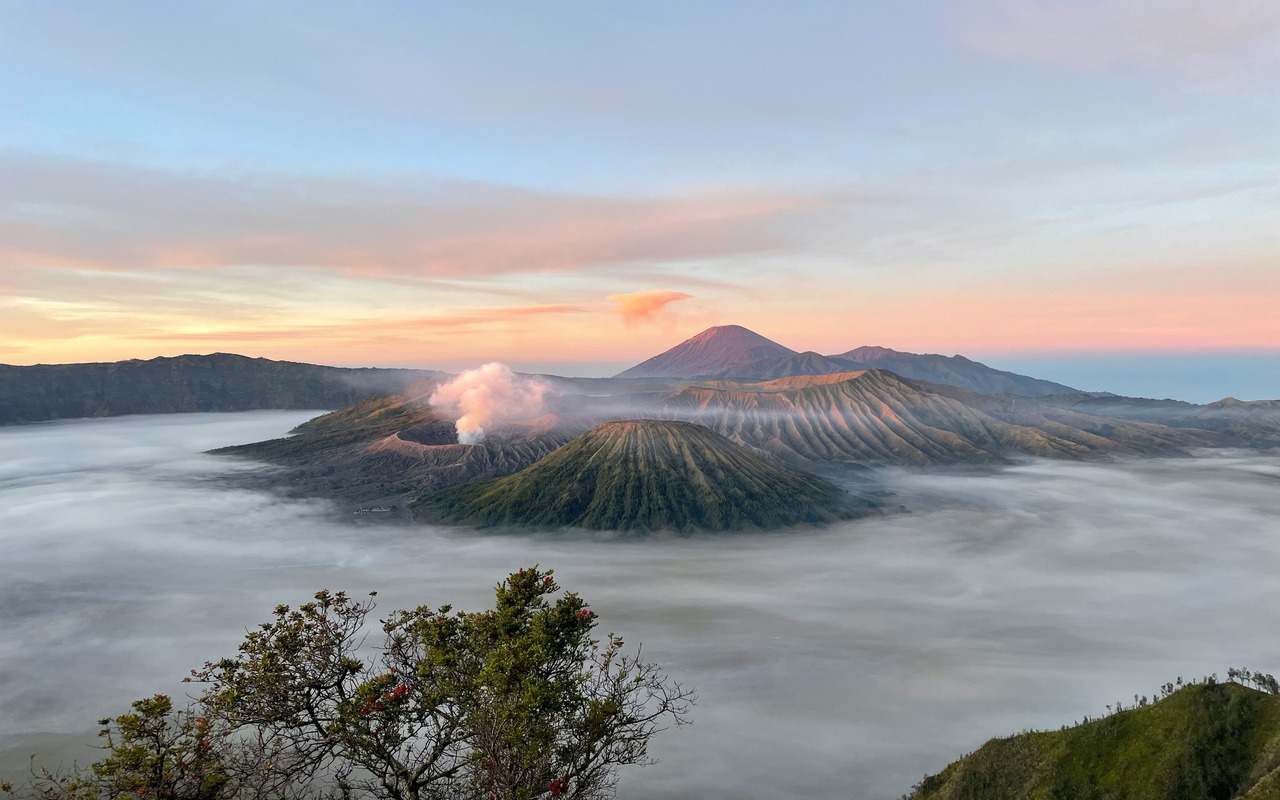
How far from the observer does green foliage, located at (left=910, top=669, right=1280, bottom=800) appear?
102ft

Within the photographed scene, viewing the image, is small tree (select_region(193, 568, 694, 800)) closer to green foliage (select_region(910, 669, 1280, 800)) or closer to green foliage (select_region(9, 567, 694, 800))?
green foliage (select_region(9, 567, 694, 800))

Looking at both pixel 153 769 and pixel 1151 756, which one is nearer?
pixel 153 769

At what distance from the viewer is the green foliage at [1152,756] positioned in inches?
1227

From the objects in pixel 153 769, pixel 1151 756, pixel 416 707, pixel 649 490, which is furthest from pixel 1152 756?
pixel 649 490

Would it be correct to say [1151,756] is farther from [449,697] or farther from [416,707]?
[416,707]

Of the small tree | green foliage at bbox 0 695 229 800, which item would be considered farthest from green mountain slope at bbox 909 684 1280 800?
green foliage at bbox 0 695 229 800

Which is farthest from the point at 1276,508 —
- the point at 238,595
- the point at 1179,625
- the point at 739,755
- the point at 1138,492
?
the point at 238,595

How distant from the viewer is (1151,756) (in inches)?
1305

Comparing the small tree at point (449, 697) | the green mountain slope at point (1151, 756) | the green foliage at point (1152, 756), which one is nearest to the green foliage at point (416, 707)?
the small tree at point (449, 697)

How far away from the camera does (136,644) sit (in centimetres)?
8025

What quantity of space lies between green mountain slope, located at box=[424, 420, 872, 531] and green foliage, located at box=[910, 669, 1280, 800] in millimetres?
102877

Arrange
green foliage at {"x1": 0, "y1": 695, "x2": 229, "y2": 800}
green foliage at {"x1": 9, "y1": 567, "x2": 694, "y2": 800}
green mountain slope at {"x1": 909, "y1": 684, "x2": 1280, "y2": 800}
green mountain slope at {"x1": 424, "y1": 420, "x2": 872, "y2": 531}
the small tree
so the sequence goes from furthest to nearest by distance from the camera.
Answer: green mountain slope at {"x1": 424, "y1": 420, "x2": 872, "y2": 531}
green mountain slope at {"x1": 909, "y1": 684, "x2": 1280, "y2": 800}
the small tree
green foliage at {"x1": 9, "y1": 567, "x2": 694, "y2": 800}
green foliage at {"x1": 0, "y1": 695, "x2": 229, "y2": 800}

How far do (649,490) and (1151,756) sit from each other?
117179 millimetres

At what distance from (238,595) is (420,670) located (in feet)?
315
